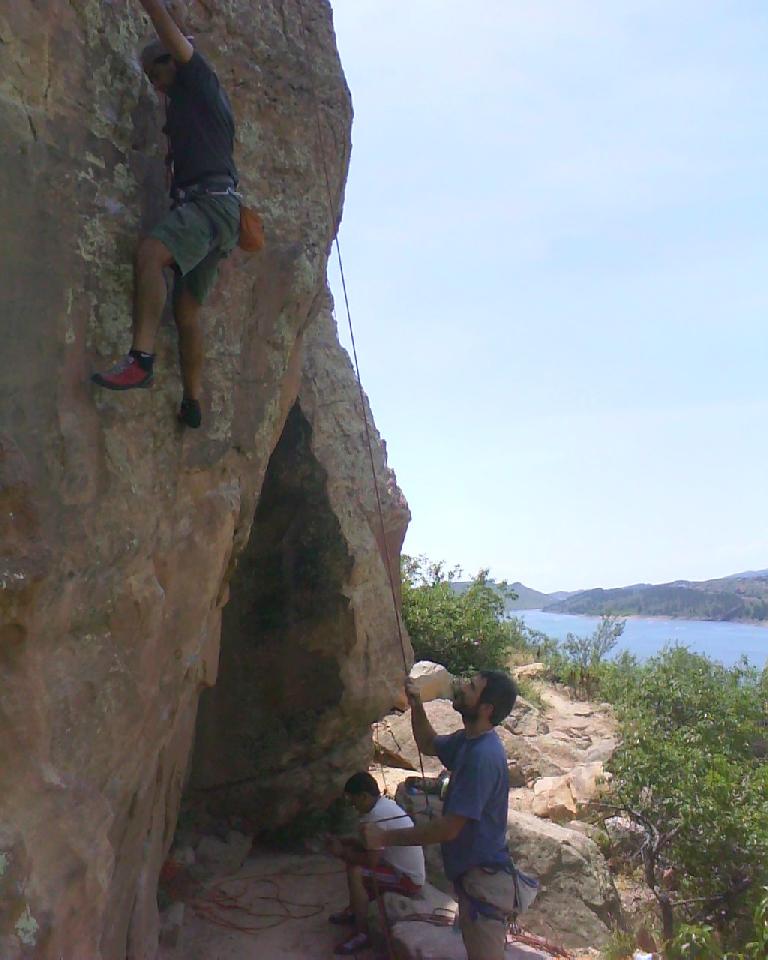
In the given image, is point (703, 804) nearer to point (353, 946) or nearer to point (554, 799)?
point (554, 799)

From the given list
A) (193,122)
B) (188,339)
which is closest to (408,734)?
(188,339)

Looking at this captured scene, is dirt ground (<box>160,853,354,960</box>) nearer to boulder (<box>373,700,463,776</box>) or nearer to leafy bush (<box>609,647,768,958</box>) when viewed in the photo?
leafy bush (<box>609,647,768,958</box>)

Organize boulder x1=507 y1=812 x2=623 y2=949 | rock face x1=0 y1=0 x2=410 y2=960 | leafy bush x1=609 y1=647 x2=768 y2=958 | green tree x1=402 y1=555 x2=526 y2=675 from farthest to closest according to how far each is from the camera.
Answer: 1. green tree x1=402 y1=555 x2=526 y2=675
2. leafy bush x1=609 y1=647 x2=768 y2=958
3. boulder x1=507 y1=812 x2=623 y2=949
4. rock face x1=0 y1=0 x2=410 y2=960

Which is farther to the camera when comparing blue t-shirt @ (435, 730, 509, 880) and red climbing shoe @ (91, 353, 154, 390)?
blue t-shirt @ (435, 730, 509, 880)

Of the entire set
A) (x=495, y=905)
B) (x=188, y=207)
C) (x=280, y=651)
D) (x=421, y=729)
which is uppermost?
(x=188, y=207)

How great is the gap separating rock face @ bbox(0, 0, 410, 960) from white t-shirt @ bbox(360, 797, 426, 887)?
1275mm

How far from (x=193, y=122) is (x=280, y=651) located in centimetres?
395

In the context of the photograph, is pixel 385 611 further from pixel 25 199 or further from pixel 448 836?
pixel 25 199

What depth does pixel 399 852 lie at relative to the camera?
5.35 meters

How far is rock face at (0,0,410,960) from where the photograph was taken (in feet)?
9.67

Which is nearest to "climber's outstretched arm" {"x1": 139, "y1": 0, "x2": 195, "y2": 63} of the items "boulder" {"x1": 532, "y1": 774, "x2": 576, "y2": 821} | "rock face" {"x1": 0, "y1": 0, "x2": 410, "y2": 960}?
"rock face" {"x1": 0, "y1": 0, "x2": 410, "y2": 960}

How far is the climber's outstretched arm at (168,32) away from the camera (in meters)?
3.43

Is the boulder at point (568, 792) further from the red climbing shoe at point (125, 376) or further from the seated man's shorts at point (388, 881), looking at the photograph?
the red climbing shoe at point (125, 376)

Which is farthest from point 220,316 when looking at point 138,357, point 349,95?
point 349,95
